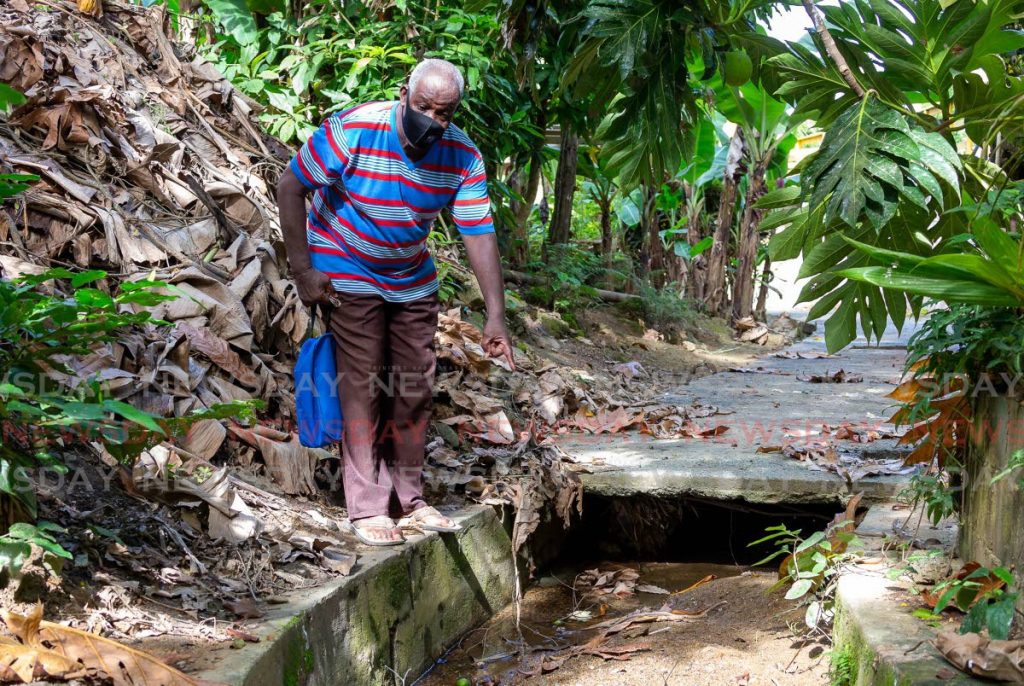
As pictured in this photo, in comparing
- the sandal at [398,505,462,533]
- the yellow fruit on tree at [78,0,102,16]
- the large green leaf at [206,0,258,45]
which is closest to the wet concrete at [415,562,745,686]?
the sandal at [398,505,462,533]

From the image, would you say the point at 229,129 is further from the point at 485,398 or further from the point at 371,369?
the point at 371,369

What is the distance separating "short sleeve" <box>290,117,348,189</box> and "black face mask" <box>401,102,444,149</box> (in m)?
0.23

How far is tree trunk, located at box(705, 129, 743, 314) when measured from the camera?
11.6 m

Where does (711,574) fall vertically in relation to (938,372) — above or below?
below

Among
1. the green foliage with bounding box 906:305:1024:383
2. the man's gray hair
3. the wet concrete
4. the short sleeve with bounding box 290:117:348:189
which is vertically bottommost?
the wet concrete

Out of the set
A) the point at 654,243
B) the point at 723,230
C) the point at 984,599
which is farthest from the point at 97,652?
the point at 654,243

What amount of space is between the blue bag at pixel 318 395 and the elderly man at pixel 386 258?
4 centimetres

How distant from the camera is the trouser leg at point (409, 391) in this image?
3502mm

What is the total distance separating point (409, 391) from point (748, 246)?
901 cm

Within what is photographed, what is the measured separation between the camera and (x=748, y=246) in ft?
38.7

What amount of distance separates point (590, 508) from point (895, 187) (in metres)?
2.69

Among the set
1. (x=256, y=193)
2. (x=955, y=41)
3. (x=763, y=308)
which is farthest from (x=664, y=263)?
(x=955, y=41)

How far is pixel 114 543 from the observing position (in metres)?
2.63

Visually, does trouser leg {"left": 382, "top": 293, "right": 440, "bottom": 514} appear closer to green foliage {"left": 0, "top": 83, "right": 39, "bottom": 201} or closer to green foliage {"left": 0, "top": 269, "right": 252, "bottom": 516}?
green foliage {"left": 0, "top": 269, "right": 252, "bottom": 516}
